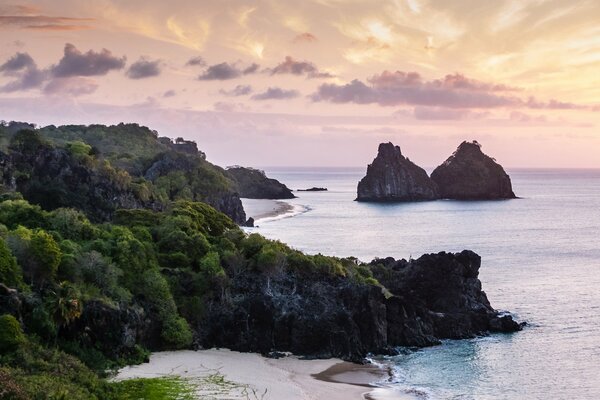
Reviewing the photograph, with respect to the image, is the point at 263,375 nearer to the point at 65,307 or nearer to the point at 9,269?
the point at 65,307

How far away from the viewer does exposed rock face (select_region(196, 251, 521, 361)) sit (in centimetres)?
5772

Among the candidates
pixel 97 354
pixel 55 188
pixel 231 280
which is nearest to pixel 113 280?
pixel 97 354

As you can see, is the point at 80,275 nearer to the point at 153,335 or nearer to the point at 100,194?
the point at 153,335

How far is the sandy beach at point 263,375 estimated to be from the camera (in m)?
45.8

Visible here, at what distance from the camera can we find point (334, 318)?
5906cm

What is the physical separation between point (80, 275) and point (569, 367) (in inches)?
1553

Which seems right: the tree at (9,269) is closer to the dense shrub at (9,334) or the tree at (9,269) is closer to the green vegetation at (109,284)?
the green vegetation at (109,284)

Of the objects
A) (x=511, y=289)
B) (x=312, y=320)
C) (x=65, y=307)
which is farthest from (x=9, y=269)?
(x=511, y=289)

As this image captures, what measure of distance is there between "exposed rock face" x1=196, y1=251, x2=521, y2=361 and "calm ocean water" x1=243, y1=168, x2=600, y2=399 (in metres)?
2.53

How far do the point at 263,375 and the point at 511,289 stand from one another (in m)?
47.7

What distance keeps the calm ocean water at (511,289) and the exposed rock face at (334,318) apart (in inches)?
99.7

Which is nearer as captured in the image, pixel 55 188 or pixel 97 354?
pixel 97 354

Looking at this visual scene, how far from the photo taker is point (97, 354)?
48.1 meters

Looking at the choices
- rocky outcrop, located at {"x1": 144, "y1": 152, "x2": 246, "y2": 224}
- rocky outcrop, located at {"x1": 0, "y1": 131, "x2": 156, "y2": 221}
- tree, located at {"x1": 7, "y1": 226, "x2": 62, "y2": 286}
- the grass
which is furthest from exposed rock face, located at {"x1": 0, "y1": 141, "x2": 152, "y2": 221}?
Answer: rocky outcrop, located at {"x1": 144, "y1": 152, "x2": 246, "y2": 224}
